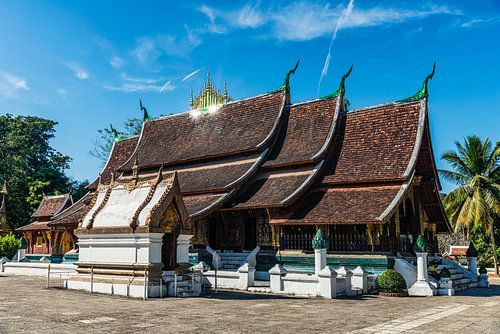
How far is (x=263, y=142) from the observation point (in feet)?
69.4

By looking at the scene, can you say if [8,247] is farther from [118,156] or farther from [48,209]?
[48,209]

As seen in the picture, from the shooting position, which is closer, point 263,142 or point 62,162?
point 263,142

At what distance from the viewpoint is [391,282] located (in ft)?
47.7

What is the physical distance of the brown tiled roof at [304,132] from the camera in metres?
20.1

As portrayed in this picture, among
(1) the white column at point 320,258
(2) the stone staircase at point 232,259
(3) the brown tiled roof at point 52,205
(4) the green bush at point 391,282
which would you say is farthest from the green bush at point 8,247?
(4) the green bush at point 391,282

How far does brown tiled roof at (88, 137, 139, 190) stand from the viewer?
89.6 feet

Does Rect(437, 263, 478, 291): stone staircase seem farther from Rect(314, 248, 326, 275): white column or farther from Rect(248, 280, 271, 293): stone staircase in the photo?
Rect(248, 280, 271, 293): stone staircase

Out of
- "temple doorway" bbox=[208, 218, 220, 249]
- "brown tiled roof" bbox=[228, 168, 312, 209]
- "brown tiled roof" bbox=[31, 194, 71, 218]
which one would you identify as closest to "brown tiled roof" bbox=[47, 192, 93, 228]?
"temple doorway" bbox=[208, 218, 220, 249]

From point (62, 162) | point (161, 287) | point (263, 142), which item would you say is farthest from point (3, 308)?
point (62, 162)

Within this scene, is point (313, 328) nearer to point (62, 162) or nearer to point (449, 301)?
point (449, 301)

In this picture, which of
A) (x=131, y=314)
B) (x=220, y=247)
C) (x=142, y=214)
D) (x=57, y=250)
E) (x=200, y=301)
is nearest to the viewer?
(x=131, y=314)

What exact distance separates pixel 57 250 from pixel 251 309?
82.8ft

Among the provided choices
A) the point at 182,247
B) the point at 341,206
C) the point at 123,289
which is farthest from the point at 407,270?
the point at 123,289

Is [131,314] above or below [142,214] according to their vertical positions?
below
